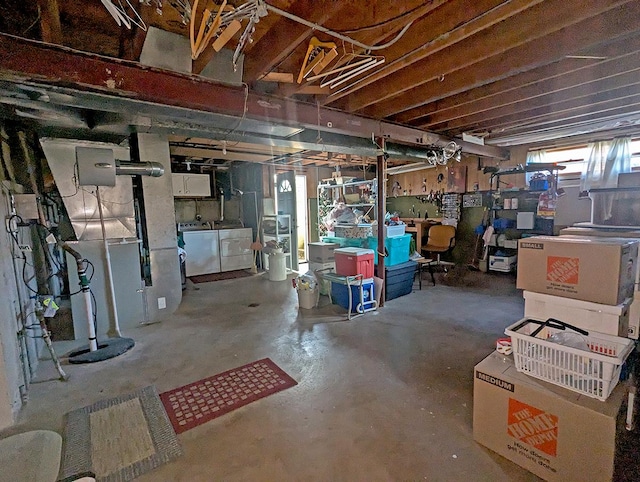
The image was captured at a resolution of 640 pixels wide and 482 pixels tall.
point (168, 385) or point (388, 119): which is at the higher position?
point (388, 119)

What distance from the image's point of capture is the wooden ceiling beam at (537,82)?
221 centimetres

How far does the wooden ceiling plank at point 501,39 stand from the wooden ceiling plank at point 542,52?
4 centimetres

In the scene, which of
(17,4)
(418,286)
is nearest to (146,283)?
(17,4)

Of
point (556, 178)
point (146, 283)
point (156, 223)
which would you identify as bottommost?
point (146, 283)

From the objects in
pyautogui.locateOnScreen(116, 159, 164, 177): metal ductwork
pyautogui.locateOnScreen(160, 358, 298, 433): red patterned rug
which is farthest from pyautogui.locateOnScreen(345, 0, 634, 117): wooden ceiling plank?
pyautogui.locateOnScreen(160, 358, 298, 433): red patterned rug

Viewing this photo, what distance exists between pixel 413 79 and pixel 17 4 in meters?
2.65

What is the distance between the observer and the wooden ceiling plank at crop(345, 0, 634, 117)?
1.70 m

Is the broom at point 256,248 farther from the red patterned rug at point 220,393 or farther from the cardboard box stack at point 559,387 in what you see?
the cardboard box stack at point 559,387

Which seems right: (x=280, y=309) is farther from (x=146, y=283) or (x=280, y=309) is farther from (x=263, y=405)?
(x=263, y=405)

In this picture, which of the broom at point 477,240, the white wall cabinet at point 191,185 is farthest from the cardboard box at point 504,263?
the white wall cabinet at point 191,185

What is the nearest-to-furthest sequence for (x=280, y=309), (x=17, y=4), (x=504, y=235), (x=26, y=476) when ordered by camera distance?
(x=26, y=476) < (x=17, y=4) < (x=280, y=309) < (x=504, y=235)

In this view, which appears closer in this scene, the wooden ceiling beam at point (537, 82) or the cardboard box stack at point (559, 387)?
the cardboard box stack at point (559, 387)

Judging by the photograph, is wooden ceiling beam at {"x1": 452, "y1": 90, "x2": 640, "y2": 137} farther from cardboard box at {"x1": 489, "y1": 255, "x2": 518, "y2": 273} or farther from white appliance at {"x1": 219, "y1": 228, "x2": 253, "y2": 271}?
white appliance at {"x1": 219, "y1": 228, "x2": 253, "y2": 271}

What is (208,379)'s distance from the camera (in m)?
2.38
